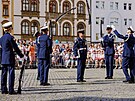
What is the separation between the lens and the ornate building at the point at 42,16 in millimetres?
64188

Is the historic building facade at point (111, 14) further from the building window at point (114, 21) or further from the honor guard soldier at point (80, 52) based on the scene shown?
the honor guard soldier at point (80, 52)

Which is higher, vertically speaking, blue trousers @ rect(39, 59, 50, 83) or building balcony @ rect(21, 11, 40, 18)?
building balcony @ rect(21, 11, 40, 18)

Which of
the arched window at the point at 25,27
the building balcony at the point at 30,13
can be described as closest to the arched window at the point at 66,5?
the building balcony at the point at 30,13

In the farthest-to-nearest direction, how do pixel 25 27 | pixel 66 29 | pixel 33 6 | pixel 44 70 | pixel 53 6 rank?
1. pixel 66 29
2. pixel 53 6
3. pixel 33 6
4. pixel 25 27
5. pixel 44 70

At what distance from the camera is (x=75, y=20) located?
69.6 meters

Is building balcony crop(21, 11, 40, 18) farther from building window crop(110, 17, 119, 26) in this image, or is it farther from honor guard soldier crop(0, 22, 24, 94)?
honor guard soldier crop(0, 22, 24, 94)

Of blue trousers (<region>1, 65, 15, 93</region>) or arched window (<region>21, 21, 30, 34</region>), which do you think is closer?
blue trousers (<region>1, 65, 15, 93</region>)

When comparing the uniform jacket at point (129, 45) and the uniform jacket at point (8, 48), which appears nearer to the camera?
the uniform jacket at point (8, 48)

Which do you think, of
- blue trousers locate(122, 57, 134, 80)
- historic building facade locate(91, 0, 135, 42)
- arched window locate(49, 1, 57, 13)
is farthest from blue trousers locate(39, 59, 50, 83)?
historic building facade locate(91, 0, 135, 42)

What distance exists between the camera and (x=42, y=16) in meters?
66.9

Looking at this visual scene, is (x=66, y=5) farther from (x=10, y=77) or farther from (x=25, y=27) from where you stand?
(x=10, y=77)

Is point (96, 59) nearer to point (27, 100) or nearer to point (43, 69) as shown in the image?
point (43, 69)

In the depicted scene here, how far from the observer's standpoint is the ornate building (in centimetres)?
6419

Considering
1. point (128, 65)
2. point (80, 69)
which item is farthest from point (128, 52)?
point (80, 69)
